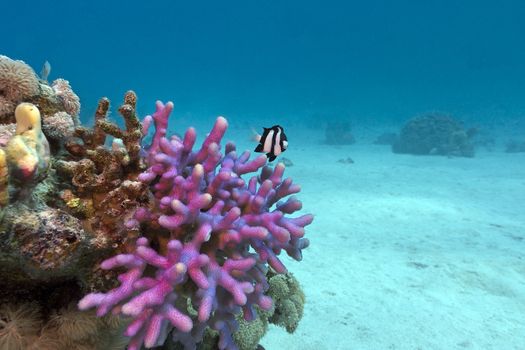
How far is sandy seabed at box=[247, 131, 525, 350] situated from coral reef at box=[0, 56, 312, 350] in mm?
2315

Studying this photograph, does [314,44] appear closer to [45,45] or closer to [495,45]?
[495,45]

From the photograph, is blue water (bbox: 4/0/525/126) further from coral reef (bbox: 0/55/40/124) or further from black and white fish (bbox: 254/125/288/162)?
coral reef (bbox: 0/55/40/124)

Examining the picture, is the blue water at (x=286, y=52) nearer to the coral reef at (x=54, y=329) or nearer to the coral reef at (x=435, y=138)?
the coral reef at (x=435, y=138)

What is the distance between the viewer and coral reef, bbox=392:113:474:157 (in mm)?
19625

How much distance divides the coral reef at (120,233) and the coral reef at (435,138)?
65.9 feet

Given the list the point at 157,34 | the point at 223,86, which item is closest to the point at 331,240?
the point at 223,86

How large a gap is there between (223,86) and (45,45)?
2209 inches

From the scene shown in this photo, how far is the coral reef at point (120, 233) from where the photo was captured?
155cm

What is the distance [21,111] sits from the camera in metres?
1.40

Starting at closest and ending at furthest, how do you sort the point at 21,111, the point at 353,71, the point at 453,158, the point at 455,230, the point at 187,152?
1. the point at 21,111
2. the point at 187,152
3. the point at 455,230
4. the point at 453,158
5. the point at 353,71

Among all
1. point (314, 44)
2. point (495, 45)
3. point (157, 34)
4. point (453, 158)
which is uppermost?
point (157, 34)

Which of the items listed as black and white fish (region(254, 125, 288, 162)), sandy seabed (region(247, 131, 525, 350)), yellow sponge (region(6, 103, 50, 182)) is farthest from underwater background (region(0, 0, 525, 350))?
black and white fish (region(254, 125, 288, 162))

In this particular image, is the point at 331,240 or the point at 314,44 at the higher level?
the point at 314,44

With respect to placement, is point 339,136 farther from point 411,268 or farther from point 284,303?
point 284,303
